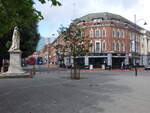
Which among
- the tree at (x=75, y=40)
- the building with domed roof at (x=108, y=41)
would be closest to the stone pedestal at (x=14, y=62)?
the tree at (x=75, y=40)

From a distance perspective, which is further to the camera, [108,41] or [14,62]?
[108,41]

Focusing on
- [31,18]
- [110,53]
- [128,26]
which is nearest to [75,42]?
[31,18]

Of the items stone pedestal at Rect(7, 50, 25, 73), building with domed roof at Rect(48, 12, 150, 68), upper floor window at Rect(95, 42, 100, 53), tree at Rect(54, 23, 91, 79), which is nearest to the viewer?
tree at Rect(54, 23, 91, 79)

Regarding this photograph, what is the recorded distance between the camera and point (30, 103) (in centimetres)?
980

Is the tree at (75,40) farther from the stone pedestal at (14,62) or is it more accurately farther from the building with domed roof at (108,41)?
the building with domed roof at (108,41)

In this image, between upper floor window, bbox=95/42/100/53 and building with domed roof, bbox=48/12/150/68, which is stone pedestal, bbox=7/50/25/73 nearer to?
building with domed roof, bbox=48/12/150/68

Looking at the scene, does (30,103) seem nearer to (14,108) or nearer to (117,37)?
(14,108)

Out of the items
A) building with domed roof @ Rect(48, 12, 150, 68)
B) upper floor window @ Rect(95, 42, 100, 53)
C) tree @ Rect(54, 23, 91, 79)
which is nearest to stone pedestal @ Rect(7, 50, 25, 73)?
tree @ Rect(54, 23, 91, 79)

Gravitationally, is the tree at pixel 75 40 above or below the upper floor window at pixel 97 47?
below

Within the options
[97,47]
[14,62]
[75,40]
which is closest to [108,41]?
[97,47]

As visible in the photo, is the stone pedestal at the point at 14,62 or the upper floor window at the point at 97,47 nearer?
the stone pedestal at the point at 14,62

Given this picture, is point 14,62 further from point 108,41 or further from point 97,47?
point 108,41

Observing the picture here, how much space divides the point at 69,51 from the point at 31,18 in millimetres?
14677

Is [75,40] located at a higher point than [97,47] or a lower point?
lower
